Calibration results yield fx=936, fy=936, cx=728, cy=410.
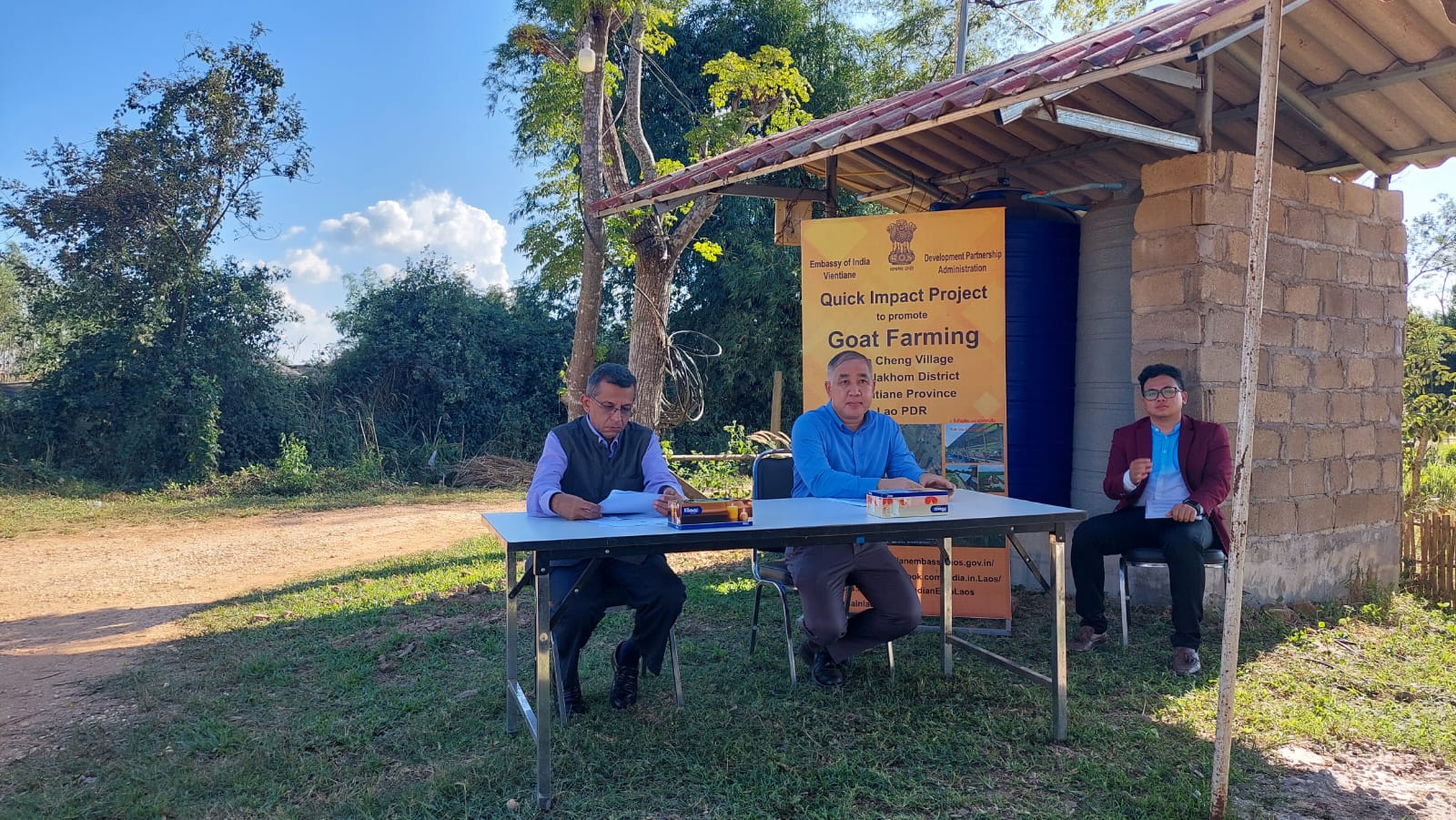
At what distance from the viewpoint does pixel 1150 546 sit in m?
4.78

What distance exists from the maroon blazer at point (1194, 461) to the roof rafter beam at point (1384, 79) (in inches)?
80.2

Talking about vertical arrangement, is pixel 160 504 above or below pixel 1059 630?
below

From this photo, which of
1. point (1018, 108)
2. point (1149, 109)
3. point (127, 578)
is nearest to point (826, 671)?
point (1018, 108)

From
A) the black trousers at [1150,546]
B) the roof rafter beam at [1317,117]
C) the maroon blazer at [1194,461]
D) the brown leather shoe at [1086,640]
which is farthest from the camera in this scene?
the roof rafter beam at [1317,117]

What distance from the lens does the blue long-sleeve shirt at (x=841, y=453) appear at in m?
4.29

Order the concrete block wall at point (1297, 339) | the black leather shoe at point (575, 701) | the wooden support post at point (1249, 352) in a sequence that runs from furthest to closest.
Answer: the concrete block wall at point (1297, 339)
the black leather shoe at point (575, 701)
the wooden support post at point (1249, 352)

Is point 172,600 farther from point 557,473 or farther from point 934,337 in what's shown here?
point 934,337

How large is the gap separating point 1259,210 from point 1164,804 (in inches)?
74.5

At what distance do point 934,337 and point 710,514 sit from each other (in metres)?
2.48

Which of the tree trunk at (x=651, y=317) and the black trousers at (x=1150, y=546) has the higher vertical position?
the tree trunk at (x=651, y=317)

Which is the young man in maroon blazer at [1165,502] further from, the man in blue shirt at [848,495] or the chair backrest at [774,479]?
the chair backrest at [774,479]

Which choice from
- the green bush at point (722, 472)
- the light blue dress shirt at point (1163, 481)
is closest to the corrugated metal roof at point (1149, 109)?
the light blue dress shirt at point (1163, 481)

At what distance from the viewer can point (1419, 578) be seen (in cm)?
629

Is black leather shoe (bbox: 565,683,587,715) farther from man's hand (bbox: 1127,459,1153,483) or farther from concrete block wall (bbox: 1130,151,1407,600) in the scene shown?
concrete block wall (bbox: 1130,151,1407,600)
